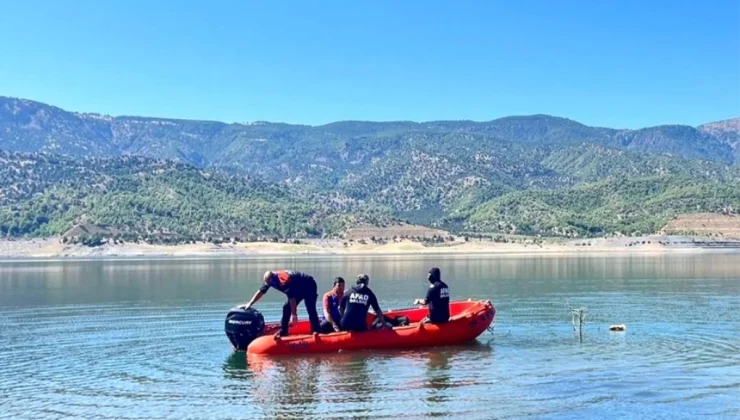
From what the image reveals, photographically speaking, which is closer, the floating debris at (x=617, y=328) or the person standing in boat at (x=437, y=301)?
the person standing in boat at (x=437, y=301)

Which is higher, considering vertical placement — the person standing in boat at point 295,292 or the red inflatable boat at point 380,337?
the person standing in boat at point 295,292

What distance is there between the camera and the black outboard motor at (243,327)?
1117 inches

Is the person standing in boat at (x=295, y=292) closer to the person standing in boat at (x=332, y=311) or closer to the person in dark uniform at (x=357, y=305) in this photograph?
the person standing in boat at (x=332, y=311)

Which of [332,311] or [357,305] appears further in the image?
[332,311]

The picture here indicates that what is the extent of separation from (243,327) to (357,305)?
12.2ft

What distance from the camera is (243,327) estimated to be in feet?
93.0

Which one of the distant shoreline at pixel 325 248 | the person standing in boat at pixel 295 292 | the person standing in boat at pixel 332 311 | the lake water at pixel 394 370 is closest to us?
the lake water at pixel 394 370

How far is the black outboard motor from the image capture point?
1117 inches

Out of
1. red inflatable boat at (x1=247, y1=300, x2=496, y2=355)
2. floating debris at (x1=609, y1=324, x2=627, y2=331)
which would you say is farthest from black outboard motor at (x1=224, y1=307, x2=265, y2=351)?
floating debris at (x1=609, y1=324, x2=627, y2=331)

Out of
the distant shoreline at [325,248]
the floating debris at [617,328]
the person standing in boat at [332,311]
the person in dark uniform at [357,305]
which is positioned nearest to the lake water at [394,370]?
the floating debris at [617,328]

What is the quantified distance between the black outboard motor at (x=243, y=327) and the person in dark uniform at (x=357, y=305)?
2.76 meters

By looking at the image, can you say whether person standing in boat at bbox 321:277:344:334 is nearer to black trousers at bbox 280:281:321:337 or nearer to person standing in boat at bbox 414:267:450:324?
black trousers at bbox 280:281:321:337

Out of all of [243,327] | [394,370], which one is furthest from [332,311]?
[394,370]

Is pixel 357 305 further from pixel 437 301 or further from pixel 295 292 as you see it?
pixel 437 301
